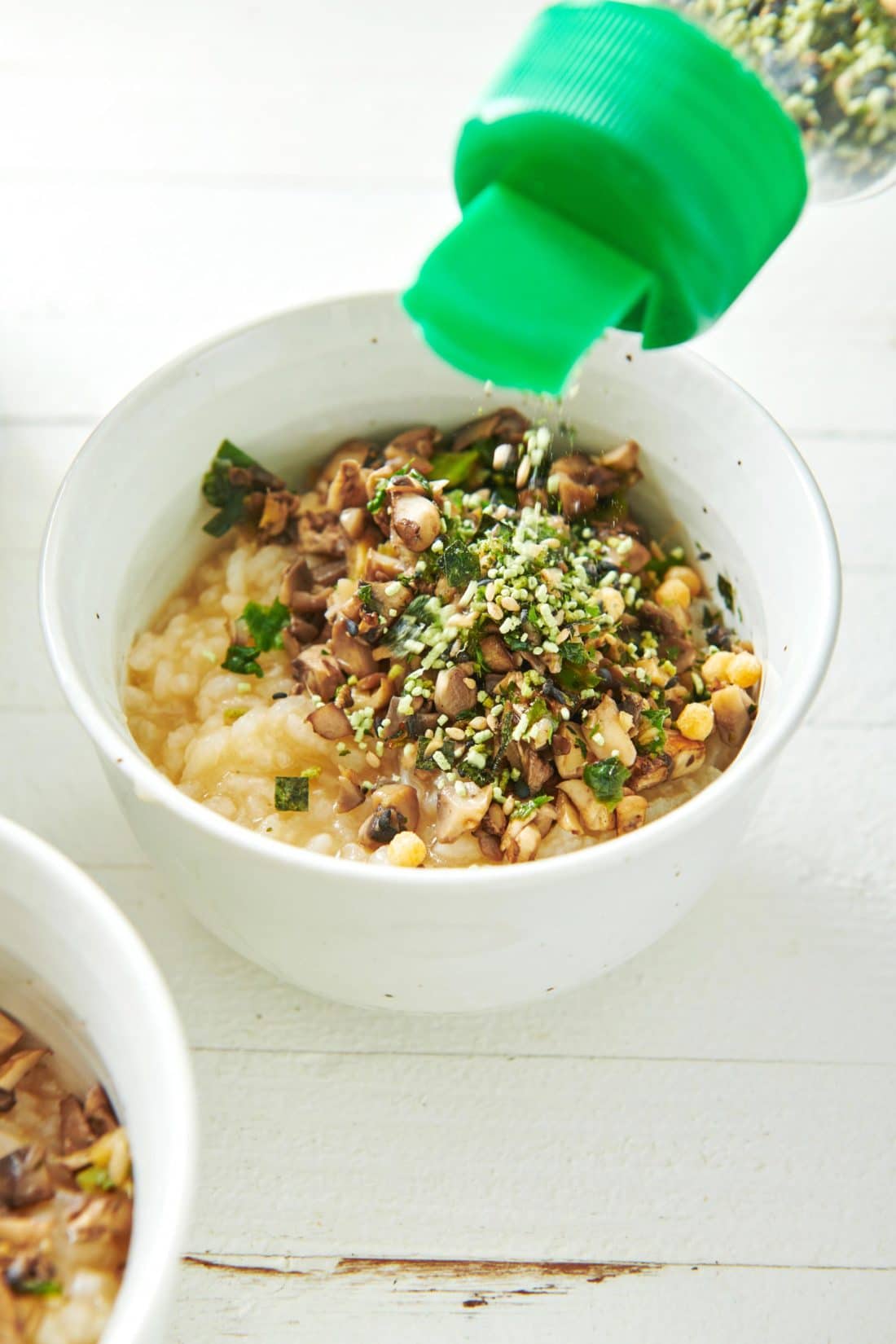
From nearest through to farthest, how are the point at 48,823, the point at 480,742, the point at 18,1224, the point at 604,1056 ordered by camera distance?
the point at 18,1224, the point at 480,742, the point at 604,1056, the point at 48,823

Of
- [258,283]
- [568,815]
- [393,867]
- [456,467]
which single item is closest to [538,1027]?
[568,815]

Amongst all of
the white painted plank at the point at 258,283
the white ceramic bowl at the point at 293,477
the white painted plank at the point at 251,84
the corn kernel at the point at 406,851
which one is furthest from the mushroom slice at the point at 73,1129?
the white painted plank at the point at 251,84

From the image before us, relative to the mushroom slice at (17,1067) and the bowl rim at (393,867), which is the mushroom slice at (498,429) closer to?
the bowl rim at (393,867)

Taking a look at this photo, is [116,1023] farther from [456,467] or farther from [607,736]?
[456,467]

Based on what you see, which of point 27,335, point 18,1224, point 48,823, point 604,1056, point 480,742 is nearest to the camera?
point 18,1224

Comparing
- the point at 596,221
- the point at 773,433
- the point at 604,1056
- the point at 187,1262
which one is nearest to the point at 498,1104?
the point at 604,1056

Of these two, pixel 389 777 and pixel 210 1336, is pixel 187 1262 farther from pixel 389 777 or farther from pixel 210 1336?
pixel 389 777

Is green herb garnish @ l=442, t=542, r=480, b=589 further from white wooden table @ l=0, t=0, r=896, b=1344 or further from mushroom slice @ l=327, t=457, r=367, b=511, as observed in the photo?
white wooden table @ l=0, t=0, r=896, b=1344
